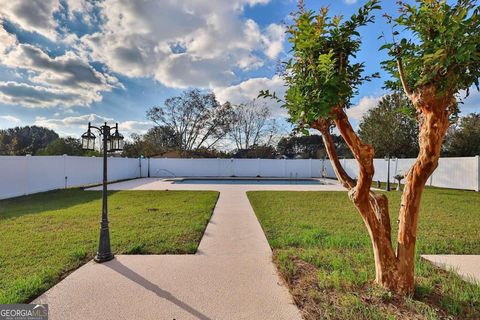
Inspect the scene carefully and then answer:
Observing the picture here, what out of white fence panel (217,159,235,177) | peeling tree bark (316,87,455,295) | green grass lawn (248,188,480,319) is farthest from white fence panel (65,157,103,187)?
peeling tree bark (316,87,455,295)

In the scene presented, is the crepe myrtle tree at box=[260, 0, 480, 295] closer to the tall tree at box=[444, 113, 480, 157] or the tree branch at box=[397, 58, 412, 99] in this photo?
the tree branch at box=[397, 58, 412, 99]

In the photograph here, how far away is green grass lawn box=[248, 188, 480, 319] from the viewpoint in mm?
2229

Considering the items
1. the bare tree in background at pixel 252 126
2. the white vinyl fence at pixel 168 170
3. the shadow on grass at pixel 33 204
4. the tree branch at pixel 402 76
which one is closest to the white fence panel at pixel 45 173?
the white vinyl fence at pixel 168 170

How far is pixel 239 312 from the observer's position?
7.29 ft

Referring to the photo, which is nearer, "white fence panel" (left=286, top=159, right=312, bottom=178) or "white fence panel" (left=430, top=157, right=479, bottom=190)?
"white fence panel" (left=430, top=157, right=479, bottom=190)

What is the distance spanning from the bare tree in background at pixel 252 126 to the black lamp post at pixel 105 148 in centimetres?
2618

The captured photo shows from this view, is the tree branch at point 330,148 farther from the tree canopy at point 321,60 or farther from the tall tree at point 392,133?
the tall tree at point 392,133

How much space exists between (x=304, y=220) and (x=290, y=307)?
3647 millimetres

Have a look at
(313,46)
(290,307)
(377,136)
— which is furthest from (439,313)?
(377,136)

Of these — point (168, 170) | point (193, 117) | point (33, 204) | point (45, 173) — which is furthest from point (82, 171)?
point (193, 117)

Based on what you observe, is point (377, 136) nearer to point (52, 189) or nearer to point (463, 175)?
point (463, 175)

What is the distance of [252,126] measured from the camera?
3073 centimetres

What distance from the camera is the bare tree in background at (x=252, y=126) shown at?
1188 inches

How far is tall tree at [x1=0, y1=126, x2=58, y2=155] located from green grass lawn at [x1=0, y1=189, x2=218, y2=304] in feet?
92.8
